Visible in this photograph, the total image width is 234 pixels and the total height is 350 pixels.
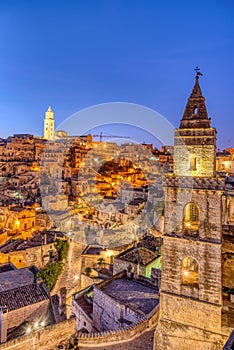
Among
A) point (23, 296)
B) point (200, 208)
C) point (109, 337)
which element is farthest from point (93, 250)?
point (200, 208)

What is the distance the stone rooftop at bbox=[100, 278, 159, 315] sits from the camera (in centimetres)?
1209

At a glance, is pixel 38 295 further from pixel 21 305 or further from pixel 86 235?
pixel 86 235

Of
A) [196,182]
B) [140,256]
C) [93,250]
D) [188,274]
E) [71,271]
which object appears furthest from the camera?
[93,250]

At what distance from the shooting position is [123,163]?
6219 cm

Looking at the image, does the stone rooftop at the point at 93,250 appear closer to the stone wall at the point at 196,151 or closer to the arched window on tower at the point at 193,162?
the stone wall at the point at 196,151

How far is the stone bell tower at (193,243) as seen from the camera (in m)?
9.59

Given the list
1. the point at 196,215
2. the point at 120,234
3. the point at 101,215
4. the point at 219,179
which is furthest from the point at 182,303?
the point at 101,215

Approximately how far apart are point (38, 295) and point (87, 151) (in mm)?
→ 52920

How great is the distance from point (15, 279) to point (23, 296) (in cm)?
435

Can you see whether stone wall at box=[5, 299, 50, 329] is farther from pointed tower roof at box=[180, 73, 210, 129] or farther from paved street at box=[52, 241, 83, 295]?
pointed tower roof at box=[180, 73, 210, 129]

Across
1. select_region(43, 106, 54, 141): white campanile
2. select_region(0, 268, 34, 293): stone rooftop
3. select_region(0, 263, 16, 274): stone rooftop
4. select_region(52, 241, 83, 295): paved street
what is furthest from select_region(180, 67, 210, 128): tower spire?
select_region(43, 106, 54, 141): white campanile

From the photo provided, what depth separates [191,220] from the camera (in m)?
11.0

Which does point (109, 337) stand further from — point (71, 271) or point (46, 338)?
point (71, 271)

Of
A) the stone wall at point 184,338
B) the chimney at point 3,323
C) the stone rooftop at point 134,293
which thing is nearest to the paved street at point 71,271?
the stone rooftop at point 134,293
